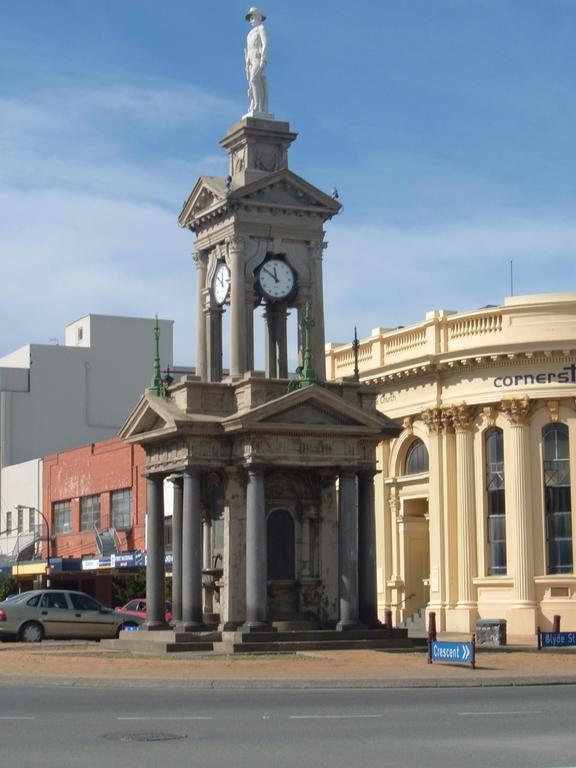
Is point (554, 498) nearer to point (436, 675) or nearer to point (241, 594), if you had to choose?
point (241, 594)

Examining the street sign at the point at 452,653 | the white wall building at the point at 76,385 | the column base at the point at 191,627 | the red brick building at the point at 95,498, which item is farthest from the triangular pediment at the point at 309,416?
the white wall building at the point at 76,385

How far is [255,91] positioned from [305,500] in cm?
987

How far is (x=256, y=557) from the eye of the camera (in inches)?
1286

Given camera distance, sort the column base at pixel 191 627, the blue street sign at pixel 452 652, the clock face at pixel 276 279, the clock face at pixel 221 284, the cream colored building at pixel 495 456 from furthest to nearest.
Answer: the cream colored building at pixel 495 456 → the clock face at pixel 221 284 → the clock face at pixel 276 279 → the column base at pixel 191 627 → the blue street sign at pixel 452 652

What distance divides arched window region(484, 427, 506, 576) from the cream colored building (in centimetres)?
3

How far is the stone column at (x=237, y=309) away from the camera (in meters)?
34.8

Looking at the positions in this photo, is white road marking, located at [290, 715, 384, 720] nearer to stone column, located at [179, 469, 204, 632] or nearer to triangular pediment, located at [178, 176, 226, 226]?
stone column, located at [179, 469, 204, 632]

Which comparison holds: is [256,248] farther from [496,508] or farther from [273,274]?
[496,508]

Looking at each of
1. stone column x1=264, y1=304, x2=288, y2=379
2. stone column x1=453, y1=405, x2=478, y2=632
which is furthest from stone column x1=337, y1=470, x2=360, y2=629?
stone column x1=453, y1=405, x2=478, y2=632

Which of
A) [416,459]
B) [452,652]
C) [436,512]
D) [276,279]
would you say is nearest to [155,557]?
[276,279]

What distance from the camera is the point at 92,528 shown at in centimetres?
7344

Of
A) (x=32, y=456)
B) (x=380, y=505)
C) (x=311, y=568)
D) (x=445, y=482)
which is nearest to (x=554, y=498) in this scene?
(x=445, y=482)

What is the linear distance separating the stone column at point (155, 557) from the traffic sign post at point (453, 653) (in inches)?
344

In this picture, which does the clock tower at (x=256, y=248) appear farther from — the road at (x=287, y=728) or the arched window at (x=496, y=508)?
the arched window at (x=496, y=508)
